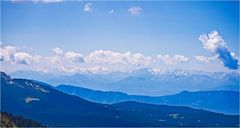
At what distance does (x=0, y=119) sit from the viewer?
643ft

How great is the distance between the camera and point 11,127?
200 meters

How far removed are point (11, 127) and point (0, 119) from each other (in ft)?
21.9
